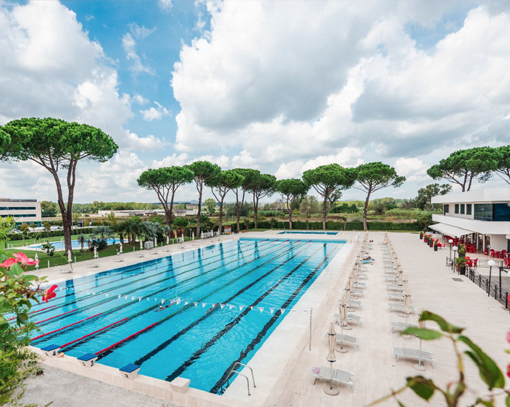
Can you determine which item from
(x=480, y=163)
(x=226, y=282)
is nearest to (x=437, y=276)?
(x=226, y=282)

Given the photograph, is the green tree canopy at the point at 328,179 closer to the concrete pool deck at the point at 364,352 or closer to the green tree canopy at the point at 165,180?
the green tree canopy at the point at 165,180

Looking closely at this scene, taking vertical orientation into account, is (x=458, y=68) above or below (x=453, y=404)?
above

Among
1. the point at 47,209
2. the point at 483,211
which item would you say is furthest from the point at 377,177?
the point at 47,209

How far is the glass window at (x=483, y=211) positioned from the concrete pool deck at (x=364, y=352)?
348 inches

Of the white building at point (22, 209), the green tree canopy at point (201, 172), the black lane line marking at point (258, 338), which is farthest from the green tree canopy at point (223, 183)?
the white building at point (22, 209)

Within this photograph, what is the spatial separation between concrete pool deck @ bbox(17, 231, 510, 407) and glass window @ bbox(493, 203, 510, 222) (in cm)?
843

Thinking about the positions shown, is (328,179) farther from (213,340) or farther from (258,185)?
(213,340)

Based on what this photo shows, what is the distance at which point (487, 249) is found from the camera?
825 inches

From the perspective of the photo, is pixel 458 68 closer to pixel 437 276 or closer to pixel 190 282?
pixel 437 276

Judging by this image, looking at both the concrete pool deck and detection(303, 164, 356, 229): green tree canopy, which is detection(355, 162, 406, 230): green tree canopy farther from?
the concrete pool deck

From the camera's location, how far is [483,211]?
20797 millimetres

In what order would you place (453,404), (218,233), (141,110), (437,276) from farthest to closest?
(218,233) < (141,110) < (437,276) < (453,404)

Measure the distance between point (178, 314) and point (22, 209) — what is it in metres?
70.5

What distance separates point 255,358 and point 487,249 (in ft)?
72.8
